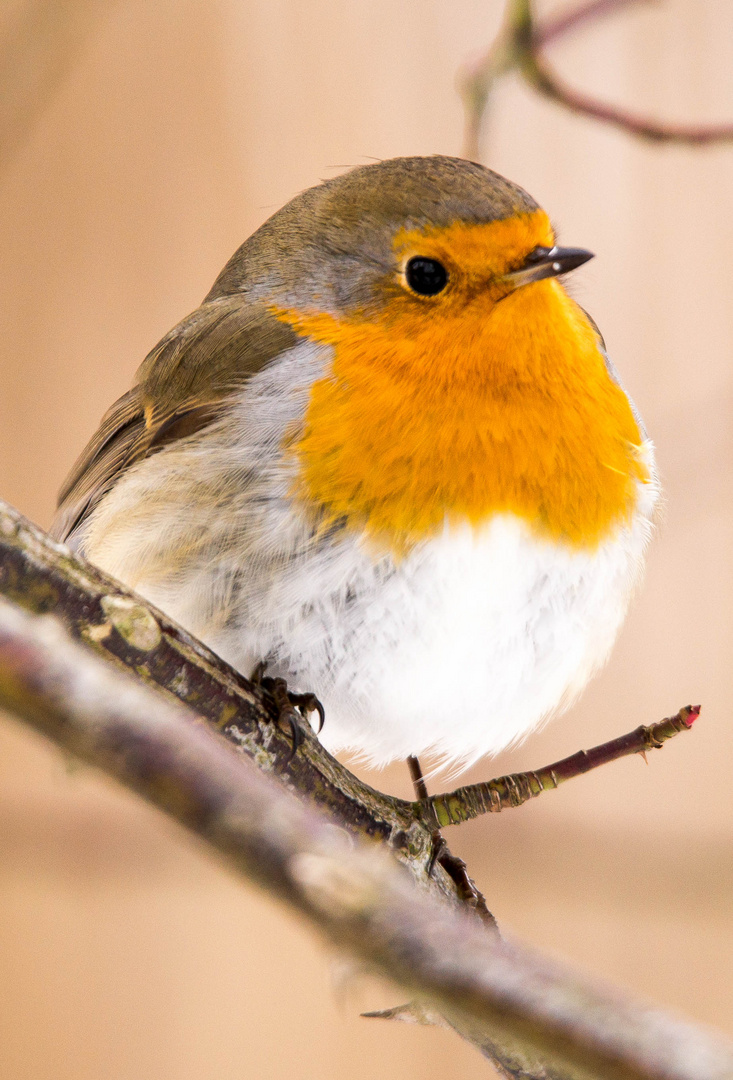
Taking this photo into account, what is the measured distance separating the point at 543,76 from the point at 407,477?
48 cm

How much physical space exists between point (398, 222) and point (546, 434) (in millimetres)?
328

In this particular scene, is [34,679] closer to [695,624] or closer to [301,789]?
[301,789]

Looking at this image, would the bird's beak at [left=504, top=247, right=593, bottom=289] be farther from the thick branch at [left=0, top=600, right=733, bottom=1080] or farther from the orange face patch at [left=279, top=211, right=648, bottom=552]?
the thick branch at [left=0, top=600, right=733, bottom=1080]

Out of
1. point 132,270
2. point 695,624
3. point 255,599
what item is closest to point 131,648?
point 255,599

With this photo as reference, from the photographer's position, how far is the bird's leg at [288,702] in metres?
1.06

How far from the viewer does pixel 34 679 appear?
349 mm

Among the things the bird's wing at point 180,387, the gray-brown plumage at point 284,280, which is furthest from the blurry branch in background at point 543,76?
the bird's wing at point 180,387

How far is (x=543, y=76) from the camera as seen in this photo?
3.90 ft

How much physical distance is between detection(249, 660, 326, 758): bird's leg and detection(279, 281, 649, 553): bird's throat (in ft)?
0.65

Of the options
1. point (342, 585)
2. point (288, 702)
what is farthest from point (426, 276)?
point (288, 702)

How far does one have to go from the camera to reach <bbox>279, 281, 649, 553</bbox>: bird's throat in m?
1.16

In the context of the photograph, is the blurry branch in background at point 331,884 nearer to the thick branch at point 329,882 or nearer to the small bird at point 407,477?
the thick branch at point 329,882

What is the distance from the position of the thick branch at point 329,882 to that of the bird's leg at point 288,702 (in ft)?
2.29

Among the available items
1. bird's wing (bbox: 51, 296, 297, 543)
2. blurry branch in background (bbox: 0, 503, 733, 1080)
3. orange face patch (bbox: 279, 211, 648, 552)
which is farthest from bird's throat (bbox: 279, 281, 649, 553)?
blurry branch in background (bbox: 0, 503, 733, 1080)
